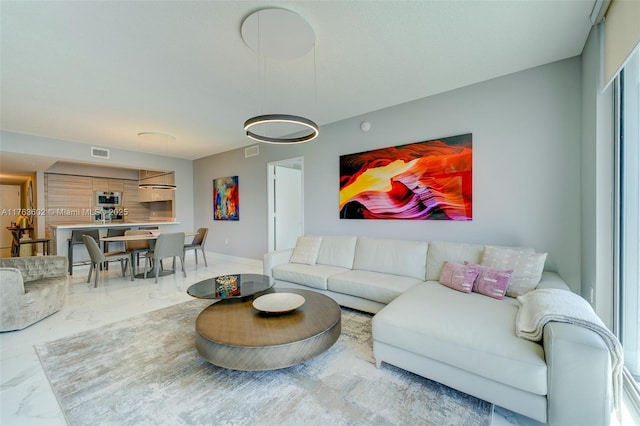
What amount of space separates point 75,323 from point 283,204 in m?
3.68

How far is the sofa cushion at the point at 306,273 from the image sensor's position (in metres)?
3.20

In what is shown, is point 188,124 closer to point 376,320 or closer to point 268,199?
point 268,199

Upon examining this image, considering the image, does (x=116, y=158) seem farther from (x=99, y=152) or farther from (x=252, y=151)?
(x=252, y=151)

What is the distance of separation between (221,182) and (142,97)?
10.3ft

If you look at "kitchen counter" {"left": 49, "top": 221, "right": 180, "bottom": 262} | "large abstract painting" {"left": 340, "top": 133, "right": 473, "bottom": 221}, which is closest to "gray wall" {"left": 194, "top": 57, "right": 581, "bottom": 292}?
"large abstract painting" {"left": 340, "top": 133, "right": 473, "bottom": 221}

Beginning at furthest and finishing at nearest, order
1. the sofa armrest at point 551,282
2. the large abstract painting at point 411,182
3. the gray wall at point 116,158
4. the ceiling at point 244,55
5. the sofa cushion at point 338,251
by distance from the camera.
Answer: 1. the gray wall at point 116,158
2. the sofa cushion at point 338,251
3. the large abstract painting at point 411,182
4. the sofa armrest at point 551,282
5. the ceiling at point 244,55

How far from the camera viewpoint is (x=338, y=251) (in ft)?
12.1

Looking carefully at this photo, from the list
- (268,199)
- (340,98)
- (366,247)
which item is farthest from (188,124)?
(366,247)

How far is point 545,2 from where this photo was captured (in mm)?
1874

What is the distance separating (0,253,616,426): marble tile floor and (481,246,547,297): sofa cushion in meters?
1.02

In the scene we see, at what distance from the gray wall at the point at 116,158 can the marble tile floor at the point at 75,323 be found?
2.04 meters

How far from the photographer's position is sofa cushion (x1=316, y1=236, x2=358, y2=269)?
11.8ft

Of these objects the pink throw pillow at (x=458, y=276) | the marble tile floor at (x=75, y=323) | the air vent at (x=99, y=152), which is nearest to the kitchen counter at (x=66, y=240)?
the marble tile floor at (x=75, y=323)

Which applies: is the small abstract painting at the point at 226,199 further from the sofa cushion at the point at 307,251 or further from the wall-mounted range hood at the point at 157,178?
the sofa cushion at the point at 307,251
